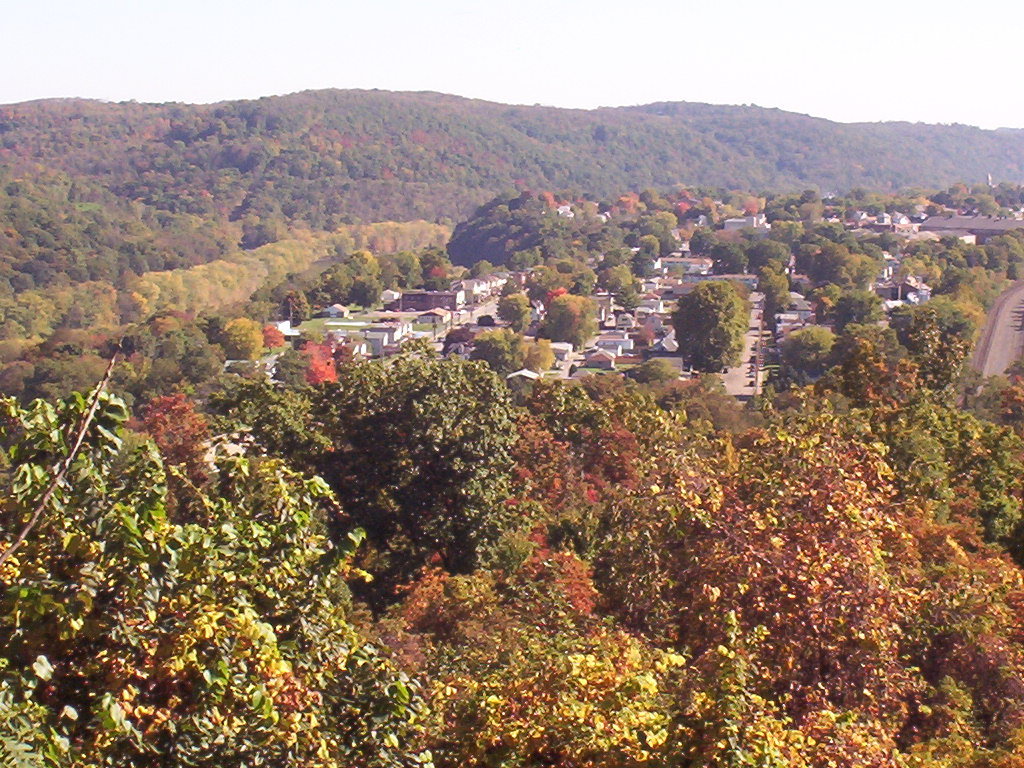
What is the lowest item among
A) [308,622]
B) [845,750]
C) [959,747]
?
[959,747]

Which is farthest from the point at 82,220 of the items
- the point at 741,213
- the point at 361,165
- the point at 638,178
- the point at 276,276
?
the point at 638,178

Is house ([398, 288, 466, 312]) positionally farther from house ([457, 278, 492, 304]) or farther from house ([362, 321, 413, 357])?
house ([362, 321, 413, 357])

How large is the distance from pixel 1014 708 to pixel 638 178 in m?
121

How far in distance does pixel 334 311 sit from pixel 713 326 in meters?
17.3

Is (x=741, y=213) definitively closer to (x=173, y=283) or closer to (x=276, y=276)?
(x=276, y=276)

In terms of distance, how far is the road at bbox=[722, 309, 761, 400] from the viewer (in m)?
30.9

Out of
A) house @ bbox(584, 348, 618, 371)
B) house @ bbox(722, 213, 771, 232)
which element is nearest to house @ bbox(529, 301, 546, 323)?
house @ bbox(584, 348, 618, 371)

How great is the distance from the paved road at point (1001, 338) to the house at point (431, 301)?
65.0 ft

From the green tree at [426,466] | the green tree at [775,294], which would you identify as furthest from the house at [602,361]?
the green tree at [426,466]

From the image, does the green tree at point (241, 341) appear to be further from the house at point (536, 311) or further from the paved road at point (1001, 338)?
the paved road at point (1001, 338)

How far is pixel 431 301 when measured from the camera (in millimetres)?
47906

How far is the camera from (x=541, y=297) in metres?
46.3

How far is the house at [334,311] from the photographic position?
44625mm

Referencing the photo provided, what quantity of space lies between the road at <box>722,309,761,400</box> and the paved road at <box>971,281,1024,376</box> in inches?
232
